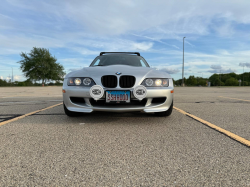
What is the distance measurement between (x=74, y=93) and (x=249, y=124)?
10.0 feet

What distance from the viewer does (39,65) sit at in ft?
138

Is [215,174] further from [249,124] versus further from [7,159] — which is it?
[249,124]

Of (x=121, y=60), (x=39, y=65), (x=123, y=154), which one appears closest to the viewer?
(x=123, y=154)

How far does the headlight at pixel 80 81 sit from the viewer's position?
3.19 metres

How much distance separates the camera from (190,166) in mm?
1693

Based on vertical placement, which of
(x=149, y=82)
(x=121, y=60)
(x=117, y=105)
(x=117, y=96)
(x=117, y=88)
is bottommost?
(x=117, y=105)

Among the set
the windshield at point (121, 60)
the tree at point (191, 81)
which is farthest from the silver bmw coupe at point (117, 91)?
the tree at point (191, 81)

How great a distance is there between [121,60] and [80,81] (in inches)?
69.4

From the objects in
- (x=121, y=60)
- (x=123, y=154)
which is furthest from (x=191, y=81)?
(x=123, y=154)

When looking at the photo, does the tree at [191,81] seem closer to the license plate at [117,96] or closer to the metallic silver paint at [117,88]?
the metallic silver paint at [117,88]

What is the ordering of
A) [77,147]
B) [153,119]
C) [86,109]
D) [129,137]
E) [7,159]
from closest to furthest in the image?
[7,159] < [77,147] < [129,137] < [86,109] < [153,119]

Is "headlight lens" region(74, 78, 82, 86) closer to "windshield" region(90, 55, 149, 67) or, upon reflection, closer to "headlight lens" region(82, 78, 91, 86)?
"headlight lens" region(82, 78, 91, 86)

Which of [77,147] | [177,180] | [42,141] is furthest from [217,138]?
[42,141]

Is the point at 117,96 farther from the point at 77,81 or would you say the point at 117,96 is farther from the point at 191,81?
the point at 191,81
